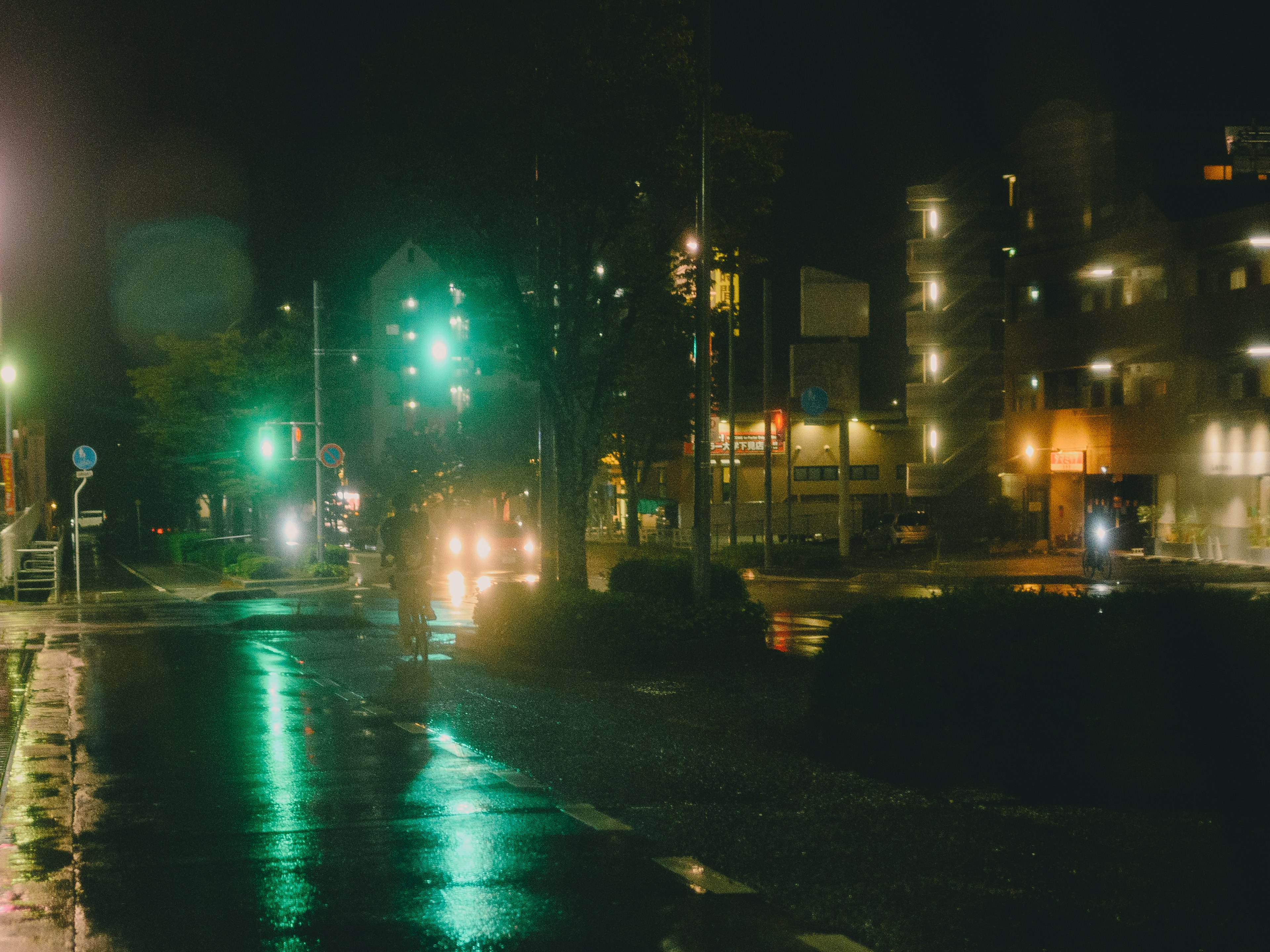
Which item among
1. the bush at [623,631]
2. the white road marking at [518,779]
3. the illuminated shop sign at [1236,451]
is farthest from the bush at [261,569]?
the illuminated shop sign at [1236,451]

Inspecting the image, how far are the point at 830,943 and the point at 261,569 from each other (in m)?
29.9

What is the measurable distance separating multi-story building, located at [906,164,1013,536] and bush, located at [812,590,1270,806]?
1730 inches

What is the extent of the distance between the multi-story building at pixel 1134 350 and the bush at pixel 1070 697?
3059 cm

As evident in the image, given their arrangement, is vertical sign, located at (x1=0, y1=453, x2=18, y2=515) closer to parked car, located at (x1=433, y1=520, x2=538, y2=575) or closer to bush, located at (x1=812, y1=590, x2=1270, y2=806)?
parked car, located at (x1=433, y1=520, x2=538, y2=575)


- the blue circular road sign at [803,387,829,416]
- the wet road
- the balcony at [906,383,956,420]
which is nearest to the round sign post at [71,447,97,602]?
the wet road

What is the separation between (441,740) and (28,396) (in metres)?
63.9

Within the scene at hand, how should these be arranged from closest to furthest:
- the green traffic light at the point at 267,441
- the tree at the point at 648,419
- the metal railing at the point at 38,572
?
1. the metal railing at the point at 38,572
2. the green traffic light at the point at 267,441
3. the tree at the point at 648,419

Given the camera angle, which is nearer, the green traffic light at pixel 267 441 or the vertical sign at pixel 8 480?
the green traffic light at pixel 267 441

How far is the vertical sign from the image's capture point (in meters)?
38.1

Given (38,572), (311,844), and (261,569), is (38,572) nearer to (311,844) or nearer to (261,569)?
(261,569)

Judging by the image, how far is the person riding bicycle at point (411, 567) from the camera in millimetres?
15242

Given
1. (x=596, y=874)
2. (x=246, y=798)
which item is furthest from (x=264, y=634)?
(x=596, y=874)

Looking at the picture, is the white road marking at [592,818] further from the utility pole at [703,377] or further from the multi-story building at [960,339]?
the multi-story building at [960,339]

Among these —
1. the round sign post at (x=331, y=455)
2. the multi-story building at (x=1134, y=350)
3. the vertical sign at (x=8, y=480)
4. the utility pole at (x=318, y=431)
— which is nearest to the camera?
the round sign post at (x=331, y=455)
